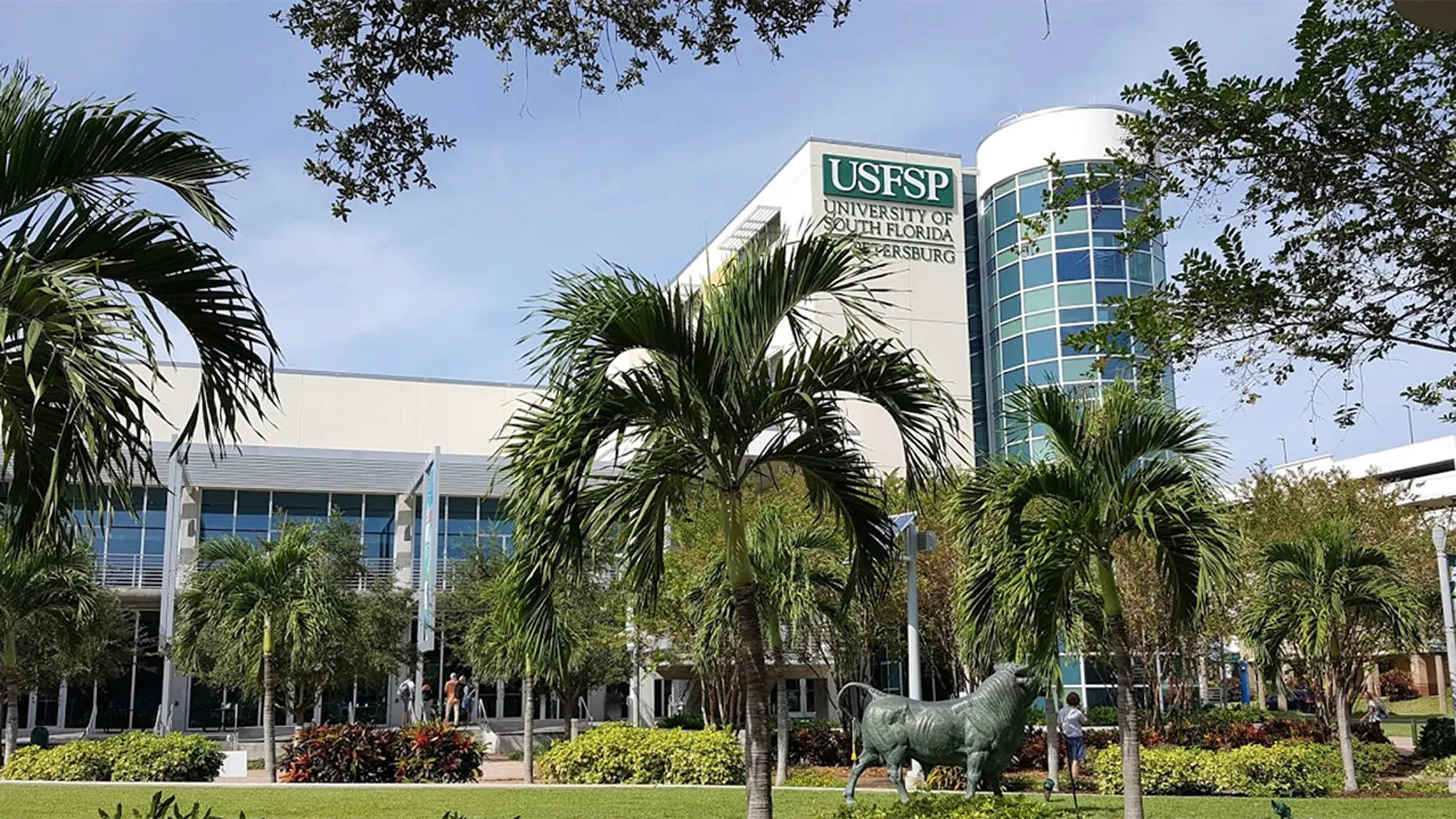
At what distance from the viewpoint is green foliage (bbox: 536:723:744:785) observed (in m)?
21.4

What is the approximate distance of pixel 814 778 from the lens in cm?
2225

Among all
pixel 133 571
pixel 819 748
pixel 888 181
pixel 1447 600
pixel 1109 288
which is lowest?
pixel 819 748

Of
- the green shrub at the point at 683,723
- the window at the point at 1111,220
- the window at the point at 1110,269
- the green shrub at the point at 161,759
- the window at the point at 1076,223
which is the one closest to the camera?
the green shrub at the point at 161,759

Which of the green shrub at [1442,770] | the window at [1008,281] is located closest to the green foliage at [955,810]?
the green shrub at [1442,770]

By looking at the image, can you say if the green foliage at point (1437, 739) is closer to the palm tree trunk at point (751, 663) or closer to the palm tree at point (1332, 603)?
the palm tree at point (1332, 603)

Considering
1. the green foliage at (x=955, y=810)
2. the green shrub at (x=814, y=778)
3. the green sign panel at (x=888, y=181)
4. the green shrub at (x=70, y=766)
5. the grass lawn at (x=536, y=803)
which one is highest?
the green sign panel at (x=888, y=181)

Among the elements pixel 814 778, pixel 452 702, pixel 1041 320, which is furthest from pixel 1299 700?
pixel 814 778

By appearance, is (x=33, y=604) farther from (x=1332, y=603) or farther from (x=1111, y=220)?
(x=1111, y=220)

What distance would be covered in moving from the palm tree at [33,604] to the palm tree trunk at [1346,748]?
65.7 ft

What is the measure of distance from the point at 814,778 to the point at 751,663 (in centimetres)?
1351

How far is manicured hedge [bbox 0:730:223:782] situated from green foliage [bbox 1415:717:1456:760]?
21.3 metres

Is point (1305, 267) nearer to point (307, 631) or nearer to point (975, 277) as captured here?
point (307, 631)

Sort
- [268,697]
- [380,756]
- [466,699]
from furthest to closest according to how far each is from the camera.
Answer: [466,699]
[268,697]
[380,756]

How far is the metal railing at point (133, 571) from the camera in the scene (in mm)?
39719
